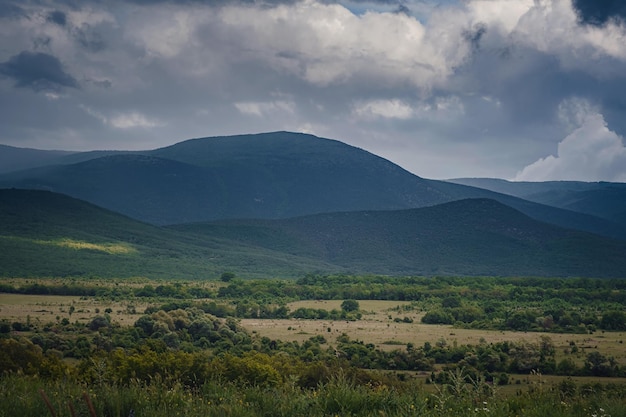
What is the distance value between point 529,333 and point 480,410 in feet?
264

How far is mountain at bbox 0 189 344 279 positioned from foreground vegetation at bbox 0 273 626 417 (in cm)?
1910

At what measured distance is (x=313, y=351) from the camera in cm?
6806

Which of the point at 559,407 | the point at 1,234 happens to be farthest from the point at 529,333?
the point at 1,234

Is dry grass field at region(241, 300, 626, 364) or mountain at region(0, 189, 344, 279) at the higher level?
mountain at region(0, 189, 344, 279)

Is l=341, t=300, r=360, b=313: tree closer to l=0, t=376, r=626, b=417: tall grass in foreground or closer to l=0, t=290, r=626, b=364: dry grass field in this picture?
l=0, t=290, r=626, b=364: dry grass field

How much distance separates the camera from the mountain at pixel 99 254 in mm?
153875

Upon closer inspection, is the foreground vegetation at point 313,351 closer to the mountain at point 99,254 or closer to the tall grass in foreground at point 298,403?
the tall grass in foreground at point 298,403

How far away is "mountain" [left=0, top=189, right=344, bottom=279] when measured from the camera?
153875 mm

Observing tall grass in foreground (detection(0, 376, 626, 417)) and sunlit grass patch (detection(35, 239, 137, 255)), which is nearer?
tall grass in foreground (detection(0, 376, 626, 417))

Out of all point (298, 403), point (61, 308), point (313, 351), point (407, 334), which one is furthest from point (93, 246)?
point (298, 403)

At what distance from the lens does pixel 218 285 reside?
142 metres

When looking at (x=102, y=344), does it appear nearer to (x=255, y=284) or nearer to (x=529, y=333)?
(x=529, y=333)

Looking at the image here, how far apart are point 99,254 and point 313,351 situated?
110 meters

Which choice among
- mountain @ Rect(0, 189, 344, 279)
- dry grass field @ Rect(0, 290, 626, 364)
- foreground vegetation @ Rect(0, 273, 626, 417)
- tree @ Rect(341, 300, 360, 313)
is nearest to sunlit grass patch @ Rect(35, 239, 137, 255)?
mountain @ Rect(0, 189, 344, 279)
